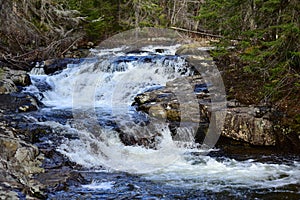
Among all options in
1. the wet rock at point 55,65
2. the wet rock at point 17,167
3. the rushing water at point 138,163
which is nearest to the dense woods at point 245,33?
the wet rock at point 17,167

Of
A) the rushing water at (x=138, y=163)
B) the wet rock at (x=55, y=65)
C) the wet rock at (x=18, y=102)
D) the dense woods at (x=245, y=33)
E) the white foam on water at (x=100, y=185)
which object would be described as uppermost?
the dense woods at (x=245, y=33)

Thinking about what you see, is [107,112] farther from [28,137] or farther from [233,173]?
[233,173]

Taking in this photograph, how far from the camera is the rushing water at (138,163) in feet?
18.9

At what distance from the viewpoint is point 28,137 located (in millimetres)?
7695

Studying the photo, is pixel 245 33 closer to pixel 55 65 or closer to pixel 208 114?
pixel 208 114

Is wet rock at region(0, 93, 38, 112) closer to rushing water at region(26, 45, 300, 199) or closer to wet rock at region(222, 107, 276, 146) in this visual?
rushing water at region(26, 45, 300, 199)

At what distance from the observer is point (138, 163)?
7.35 meters

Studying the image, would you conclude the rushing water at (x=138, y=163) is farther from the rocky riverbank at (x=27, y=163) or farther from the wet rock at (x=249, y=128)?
the wet rock at (x=249, y=128)

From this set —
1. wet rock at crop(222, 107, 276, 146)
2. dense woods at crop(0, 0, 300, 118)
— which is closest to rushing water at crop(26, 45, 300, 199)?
wet rock at crop(222, 107, 276, 146)

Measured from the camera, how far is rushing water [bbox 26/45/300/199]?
5.76 metres

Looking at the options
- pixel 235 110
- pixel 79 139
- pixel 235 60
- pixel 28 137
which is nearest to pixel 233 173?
pixel 235 110

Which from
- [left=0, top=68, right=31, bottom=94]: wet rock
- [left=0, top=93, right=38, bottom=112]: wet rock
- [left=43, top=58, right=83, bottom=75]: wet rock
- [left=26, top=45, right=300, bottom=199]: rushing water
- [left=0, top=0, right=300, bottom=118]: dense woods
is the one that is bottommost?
[left=26, top=45, right=300, bottom=199]: rushing water

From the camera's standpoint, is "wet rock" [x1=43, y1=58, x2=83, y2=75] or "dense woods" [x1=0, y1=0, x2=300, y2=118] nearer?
"dense woods" [x1=0, y1=0, x2=300, y2=118]

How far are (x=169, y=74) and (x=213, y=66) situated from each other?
2000 millimetres
